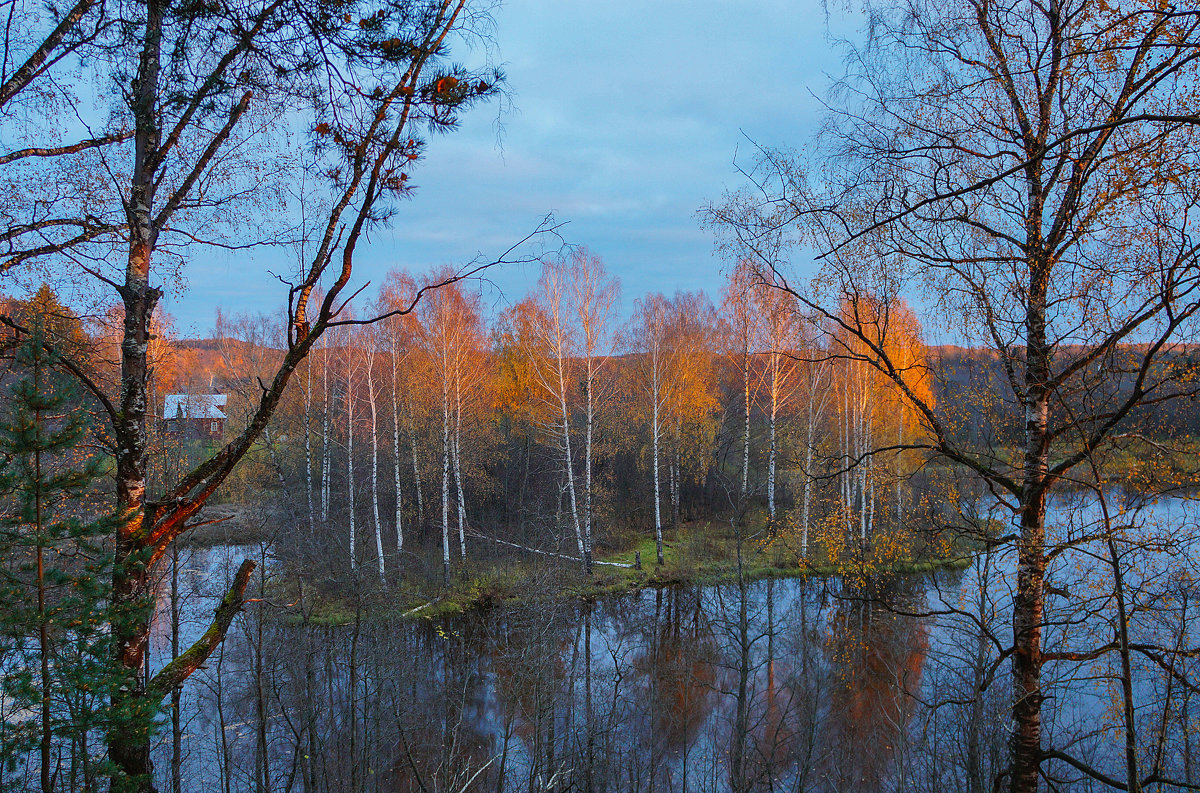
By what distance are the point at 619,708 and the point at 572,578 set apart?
6.16 metres

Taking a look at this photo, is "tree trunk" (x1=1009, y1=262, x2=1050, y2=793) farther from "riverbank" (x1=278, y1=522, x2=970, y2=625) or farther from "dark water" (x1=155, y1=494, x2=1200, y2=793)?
"riverbank" (x1=278, y1=522, x2=970, y2=625)

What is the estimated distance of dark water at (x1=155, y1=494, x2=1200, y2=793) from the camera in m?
9.16

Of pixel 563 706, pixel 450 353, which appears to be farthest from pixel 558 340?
pixel 563 706

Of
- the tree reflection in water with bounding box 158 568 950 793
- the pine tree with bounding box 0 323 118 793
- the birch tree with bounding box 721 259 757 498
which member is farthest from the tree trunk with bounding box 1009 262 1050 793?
the birch tree with bounding box 721 259 757 498

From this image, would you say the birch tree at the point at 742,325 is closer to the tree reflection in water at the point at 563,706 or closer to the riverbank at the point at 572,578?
the riverbank at the point at 572,578

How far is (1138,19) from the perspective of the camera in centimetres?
374

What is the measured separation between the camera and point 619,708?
11789mm

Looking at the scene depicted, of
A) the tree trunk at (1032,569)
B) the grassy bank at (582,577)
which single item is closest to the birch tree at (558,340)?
the grassy bank at (582,577)

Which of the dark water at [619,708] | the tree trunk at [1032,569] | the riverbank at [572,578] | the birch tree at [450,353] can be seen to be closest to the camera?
the tree trunk at [1032,569]

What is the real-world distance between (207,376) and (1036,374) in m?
36.8

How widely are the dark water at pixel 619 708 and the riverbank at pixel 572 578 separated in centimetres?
61

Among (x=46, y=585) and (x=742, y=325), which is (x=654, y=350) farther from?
(x=46, y=585)

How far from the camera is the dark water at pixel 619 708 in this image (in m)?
9.16

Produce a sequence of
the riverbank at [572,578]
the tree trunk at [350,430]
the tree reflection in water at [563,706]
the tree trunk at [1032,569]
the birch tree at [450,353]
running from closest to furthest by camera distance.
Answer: the tree trunk at [1032,569] < the tree reflection in water at [563,706] < the riverbank at [572,578] < the tree trunk at [350,430] < the birch tree at [450,353]
